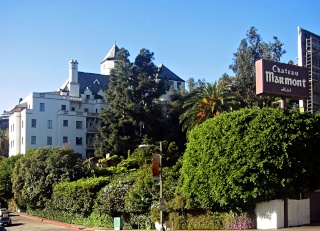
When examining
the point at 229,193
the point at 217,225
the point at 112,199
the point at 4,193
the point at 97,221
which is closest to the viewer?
the point at 229,193

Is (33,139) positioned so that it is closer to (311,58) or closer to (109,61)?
(109,61)

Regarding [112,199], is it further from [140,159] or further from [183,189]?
[140,159]

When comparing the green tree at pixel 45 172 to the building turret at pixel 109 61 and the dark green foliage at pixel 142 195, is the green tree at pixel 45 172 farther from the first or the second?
the building turret at pixel 109 61

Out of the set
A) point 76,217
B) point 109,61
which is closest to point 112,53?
point 109,61

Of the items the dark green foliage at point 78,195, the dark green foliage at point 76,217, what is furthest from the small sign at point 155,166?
the dark green foliage at point 78,195

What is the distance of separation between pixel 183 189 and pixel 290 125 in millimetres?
8993

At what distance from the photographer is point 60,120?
8744 cm

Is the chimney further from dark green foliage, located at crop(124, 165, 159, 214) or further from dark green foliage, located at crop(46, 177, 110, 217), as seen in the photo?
dark green foliage, located at crop(124, 165, 159, 214)

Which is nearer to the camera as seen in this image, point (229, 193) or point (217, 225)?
point (229, 193)

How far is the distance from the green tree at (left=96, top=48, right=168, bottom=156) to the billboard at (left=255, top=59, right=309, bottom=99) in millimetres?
41673

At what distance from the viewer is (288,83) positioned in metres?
33.0

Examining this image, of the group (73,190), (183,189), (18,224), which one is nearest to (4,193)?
(18,224)

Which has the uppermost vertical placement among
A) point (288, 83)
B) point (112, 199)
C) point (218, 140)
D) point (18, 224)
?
point (288, 83)

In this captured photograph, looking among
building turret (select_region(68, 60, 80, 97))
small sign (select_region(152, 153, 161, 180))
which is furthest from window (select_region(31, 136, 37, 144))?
small sign (select_region(152, 153, 161, 180))
